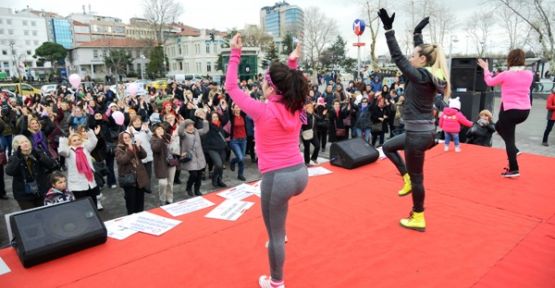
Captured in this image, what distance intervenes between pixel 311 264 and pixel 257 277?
19.6 inches

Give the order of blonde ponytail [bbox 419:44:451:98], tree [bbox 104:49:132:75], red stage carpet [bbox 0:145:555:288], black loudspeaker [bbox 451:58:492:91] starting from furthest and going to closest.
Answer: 1. tree [bbox 104:49:132:75]
2. black loudspeaker [bbox 451:58:492:91]
3. blonde ponytail [bbox 419:44:451:98]
4. red stage carpet [bbox 0:145:555:288]

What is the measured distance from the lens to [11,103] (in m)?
10.7

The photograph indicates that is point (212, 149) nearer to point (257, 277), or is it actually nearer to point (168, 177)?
point (168, 177)

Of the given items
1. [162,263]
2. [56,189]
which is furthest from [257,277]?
[56,189]

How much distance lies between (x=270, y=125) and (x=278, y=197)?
1.56ft

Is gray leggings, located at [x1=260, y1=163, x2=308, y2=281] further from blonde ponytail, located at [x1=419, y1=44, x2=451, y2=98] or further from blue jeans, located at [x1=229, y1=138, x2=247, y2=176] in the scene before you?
blue jeans, located at [x1=229, y1=138, x2=247, y2=176]

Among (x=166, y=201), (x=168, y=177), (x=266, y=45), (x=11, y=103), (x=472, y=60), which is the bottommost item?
(x=166, y=201)

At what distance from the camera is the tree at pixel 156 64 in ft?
165

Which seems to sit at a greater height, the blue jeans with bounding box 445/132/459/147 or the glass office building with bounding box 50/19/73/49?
the glass office building with bounding box 50/19/73/49

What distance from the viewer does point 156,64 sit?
50.9 m

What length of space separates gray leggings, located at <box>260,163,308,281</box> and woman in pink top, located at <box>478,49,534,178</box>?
141 inches

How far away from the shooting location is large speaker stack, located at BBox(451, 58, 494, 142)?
1062cm

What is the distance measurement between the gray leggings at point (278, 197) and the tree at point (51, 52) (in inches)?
2585

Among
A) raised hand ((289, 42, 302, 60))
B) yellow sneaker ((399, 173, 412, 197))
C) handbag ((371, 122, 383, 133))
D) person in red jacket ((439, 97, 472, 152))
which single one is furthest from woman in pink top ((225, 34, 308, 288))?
handbag ((371, 122, 383, 133))
